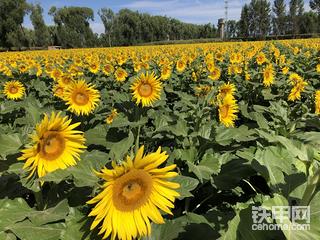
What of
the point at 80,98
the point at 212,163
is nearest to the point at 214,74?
the point at 80,98

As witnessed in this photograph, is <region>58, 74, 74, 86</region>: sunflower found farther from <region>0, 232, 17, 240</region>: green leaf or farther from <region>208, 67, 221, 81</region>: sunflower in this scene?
<region>0, 232, 17, 240</region>: green leaf

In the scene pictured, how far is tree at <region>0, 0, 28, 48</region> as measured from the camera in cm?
5291

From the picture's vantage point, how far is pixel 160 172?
1571 mm

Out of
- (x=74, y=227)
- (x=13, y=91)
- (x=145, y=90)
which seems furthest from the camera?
(x=13, y=91)

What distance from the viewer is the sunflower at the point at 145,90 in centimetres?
413

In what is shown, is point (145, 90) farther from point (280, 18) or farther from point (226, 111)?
point (280, 18)

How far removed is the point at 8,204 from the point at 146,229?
42.4 inches

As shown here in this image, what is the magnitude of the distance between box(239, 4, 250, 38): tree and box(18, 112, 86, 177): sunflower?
79189mm

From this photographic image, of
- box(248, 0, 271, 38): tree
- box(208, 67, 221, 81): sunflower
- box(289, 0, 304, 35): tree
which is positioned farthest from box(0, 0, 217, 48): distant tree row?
box(208, 67, 221, 81): sunflower

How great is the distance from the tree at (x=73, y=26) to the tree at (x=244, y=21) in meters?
31.2

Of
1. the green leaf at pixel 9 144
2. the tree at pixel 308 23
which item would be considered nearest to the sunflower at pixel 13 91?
the green leaf at pixel 9 144

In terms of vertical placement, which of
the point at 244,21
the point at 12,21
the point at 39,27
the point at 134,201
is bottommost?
Result: the point at 134,201

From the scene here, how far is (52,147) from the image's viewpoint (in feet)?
6.72

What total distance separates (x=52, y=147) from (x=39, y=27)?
60844mm
